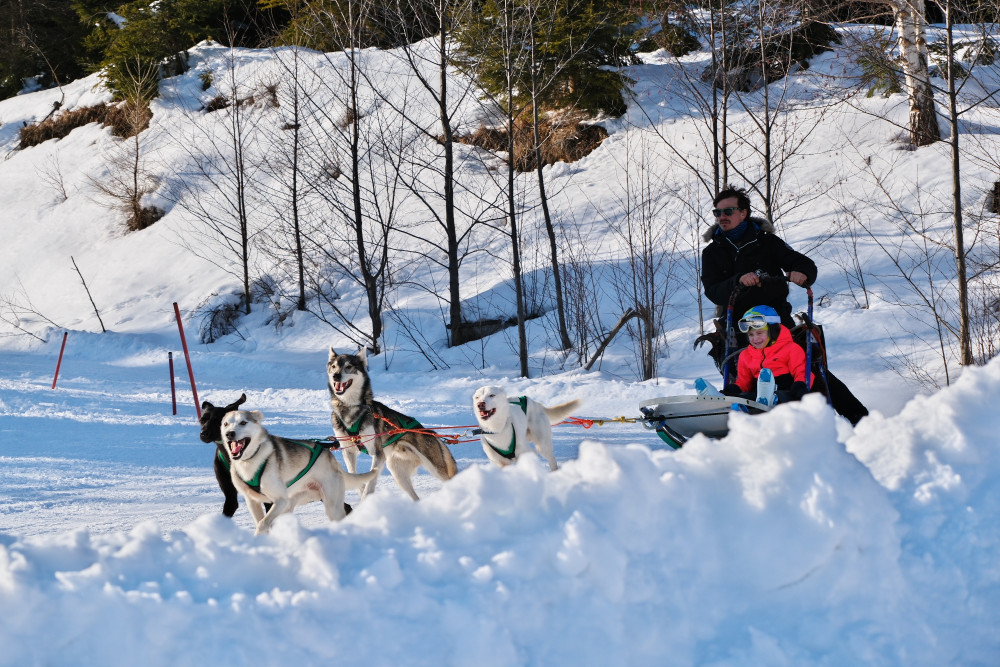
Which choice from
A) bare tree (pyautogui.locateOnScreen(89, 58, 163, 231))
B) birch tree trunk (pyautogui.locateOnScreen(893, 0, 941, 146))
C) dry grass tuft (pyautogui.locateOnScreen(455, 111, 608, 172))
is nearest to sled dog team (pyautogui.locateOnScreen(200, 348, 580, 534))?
birch tree trunk (pyautogui.locateOnScreen(893, 0, 941, 146))

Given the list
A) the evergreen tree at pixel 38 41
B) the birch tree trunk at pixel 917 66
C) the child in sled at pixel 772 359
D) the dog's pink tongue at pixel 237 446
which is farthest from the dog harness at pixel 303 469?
the evergreen tree at pixel 38 41

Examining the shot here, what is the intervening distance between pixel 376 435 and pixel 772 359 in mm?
2619

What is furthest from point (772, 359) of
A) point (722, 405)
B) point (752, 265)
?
point (752, 265)

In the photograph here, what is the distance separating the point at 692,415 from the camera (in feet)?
17.5

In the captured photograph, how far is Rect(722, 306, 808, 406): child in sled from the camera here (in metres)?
5.20

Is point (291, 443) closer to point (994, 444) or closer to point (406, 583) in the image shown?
point (406, 583)

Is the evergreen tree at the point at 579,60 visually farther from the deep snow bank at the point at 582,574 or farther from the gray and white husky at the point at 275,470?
the deep snow bank at the point at 582,574

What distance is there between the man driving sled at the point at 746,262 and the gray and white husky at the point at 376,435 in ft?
7.45

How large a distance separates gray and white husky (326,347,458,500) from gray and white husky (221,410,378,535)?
0.46 metres

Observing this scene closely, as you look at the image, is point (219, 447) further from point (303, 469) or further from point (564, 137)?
point (564, 137)

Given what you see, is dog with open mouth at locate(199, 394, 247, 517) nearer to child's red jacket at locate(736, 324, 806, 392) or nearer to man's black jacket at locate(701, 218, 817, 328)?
child's red jacket at locate(736, 324, 806, 392)

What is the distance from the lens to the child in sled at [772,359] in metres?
5.20

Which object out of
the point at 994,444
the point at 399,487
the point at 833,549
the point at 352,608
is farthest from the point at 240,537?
the point at 399,487

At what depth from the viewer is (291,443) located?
4777 mm
